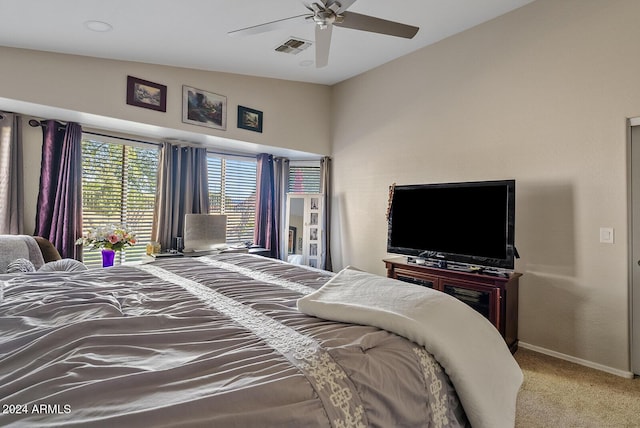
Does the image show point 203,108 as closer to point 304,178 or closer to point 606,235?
point 304,178

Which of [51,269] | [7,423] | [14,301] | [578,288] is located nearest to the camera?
[7,423]

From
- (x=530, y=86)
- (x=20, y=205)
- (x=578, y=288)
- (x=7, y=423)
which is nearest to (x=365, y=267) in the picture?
(x=578, y=288)

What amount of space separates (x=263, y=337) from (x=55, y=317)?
2.83ft

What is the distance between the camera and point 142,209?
13.8ft

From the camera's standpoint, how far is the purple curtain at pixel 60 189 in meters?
3.43

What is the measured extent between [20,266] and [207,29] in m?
2.45

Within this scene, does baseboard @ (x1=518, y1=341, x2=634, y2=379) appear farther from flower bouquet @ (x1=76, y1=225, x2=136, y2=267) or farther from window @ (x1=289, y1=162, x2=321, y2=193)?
flower bouquet @ (x1=76, y1=225, x2=136, y2=267)

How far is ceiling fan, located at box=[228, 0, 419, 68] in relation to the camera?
2.22 meters

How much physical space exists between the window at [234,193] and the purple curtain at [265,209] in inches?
5.4

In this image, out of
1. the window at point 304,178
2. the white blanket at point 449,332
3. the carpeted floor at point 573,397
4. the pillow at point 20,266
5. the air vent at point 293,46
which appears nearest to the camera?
the white blanket at point 449,332

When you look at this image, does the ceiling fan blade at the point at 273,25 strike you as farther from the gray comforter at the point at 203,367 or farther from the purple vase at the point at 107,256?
the purple vase at the point at 107,256

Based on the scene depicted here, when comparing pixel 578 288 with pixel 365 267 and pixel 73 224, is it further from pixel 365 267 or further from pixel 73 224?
pixel 73 224

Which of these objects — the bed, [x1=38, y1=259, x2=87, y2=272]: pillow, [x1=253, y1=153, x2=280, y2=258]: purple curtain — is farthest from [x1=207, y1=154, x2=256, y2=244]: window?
the bed

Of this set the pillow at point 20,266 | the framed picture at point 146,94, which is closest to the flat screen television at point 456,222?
the framed picture at point 146,94
